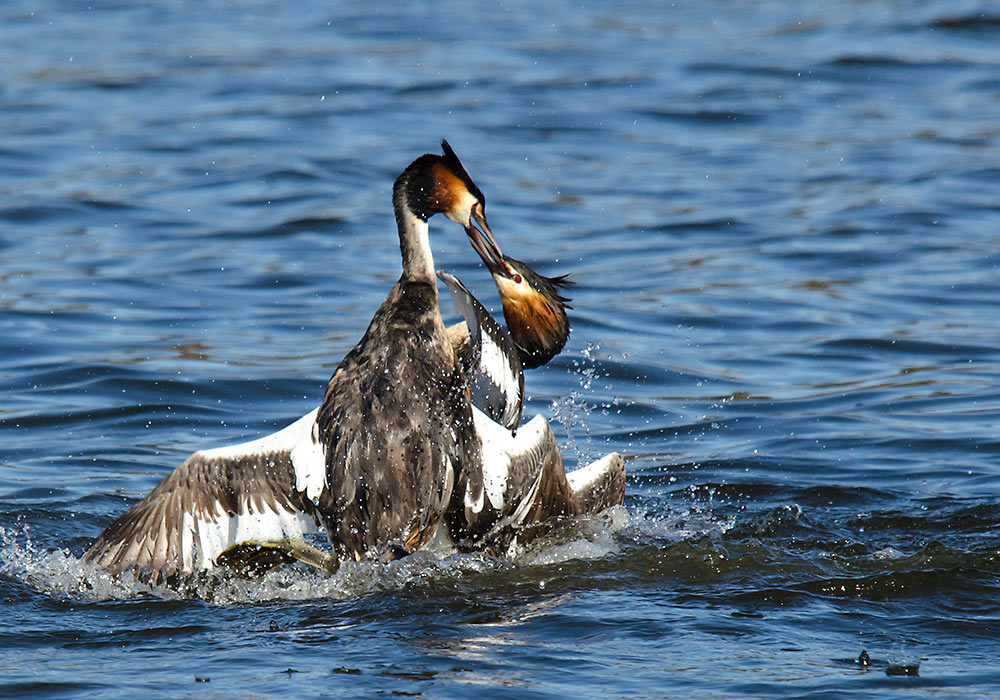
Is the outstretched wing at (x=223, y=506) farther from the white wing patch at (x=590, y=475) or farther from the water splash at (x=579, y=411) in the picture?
the water splash at (x=579, y=411)

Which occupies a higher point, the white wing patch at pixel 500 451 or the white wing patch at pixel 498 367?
the white wing patch at pixel 498 367

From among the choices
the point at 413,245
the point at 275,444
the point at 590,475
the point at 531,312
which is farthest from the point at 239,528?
the point at 531,312

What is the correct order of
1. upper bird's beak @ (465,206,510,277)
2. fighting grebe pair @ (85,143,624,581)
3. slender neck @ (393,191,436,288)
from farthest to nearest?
upper bird's beak @ (465,206,510,277) → slender neck @ (393,191,436,288) → fighting grebe pair @ (85,143,624,581)

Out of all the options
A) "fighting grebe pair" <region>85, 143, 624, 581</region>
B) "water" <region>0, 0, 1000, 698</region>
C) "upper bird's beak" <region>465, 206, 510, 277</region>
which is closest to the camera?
"water" <region>0, 0, 1000, 698</region>

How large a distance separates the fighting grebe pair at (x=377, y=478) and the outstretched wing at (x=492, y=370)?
0.03m

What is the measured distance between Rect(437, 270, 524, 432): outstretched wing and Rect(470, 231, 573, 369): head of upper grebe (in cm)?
17

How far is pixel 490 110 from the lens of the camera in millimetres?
14984

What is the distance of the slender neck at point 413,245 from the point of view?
5848mm

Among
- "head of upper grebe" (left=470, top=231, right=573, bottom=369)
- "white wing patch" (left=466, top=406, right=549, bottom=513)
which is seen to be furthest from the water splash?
"white wing patch" (left=466, top=406, right=549, bottom=513)

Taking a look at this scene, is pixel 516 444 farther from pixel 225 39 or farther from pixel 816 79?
pixel 225 39

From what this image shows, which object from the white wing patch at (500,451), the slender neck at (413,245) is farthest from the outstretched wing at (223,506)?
the slender neck at (413,245)

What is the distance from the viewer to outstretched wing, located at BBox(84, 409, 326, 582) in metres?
5.50

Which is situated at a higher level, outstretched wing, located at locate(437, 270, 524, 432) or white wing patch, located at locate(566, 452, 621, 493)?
outstretched wing, located at locate(437, 270, 524, 432)

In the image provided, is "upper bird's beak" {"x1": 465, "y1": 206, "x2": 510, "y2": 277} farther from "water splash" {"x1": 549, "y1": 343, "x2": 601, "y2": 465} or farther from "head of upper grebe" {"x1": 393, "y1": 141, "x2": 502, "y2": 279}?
Answer: "water splash" {"x1": 549, "y1": 343, "x2": 601, "y2": 465}
